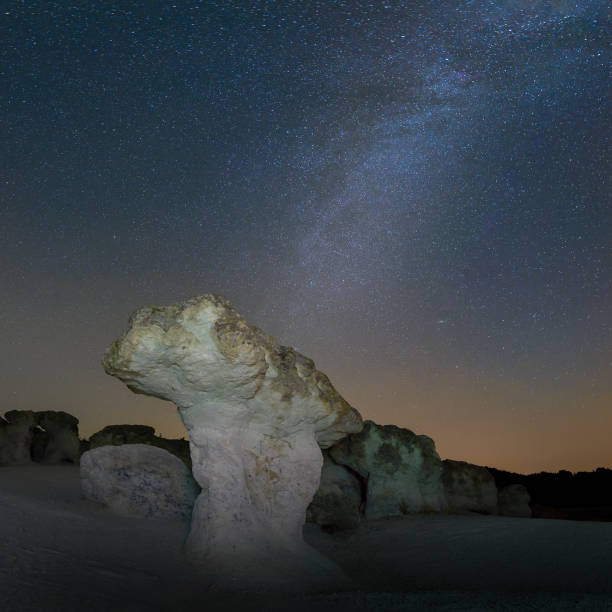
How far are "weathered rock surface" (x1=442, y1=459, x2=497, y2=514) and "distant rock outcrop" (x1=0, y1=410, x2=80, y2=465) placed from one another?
17.7 m

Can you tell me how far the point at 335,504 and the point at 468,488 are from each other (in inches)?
237

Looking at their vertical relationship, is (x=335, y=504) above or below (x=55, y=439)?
below

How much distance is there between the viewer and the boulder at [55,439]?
83.8 feet

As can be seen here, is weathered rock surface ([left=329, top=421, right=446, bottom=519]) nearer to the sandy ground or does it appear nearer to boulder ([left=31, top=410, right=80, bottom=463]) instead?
A: the sandy ground

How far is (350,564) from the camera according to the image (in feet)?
37.9

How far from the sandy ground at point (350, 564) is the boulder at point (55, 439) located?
12385mm

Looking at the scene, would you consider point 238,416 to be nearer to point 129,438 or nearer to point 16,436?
point 129,438

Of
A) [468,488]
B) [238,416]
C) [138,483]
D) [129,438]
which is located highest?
[238,416]

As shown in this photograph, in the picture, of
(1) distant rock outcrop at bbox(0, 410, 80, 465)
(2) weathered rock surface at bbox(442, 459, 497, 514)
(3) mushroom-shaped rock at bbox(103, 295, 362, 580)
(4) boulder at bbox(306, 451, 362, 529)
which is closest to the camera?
(3) mushroom-shaped rock at bbox(103, 295, 362, 580)

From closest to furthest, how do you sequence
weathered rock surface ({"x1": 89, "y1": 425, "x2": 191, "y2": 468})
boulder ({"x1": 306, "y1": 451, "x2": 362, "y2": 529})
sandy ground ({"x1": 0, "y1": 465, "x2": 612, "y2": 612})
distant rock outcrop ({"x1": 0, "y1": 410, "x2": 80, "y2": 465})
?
sandy ground ({"x1": 0, "y1": 465, "x2": 612, "y2": 612}), boulder ({"x1": 306, "y1": 451, "x2": 362, "y2": 529}), weathered rock surface ({"x1": 89, "y1": 425, "x2": 191, "y2": 468}), distant rock outcrop ({"x1": 0, "y1": 410, "x2": 80, "y2": 465})

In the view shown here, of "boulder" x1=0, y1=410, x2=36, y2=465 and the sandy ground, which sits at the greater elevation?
"boulder" x1=0, y1=410, x2=36, y2=465

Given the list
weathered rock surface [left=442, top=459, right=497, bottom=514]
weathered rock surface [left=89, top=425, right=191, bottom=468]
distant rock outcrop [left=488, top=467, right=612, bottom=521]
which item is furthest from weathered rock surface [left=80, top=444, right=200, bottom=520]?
distant rock outcrop [left=488, top=467, right=612, bottom=521]

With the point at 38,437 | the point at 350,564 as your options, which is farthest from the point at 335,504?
the point at 38,437

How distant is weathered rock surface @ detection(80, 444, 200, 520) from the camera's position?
11.6m
